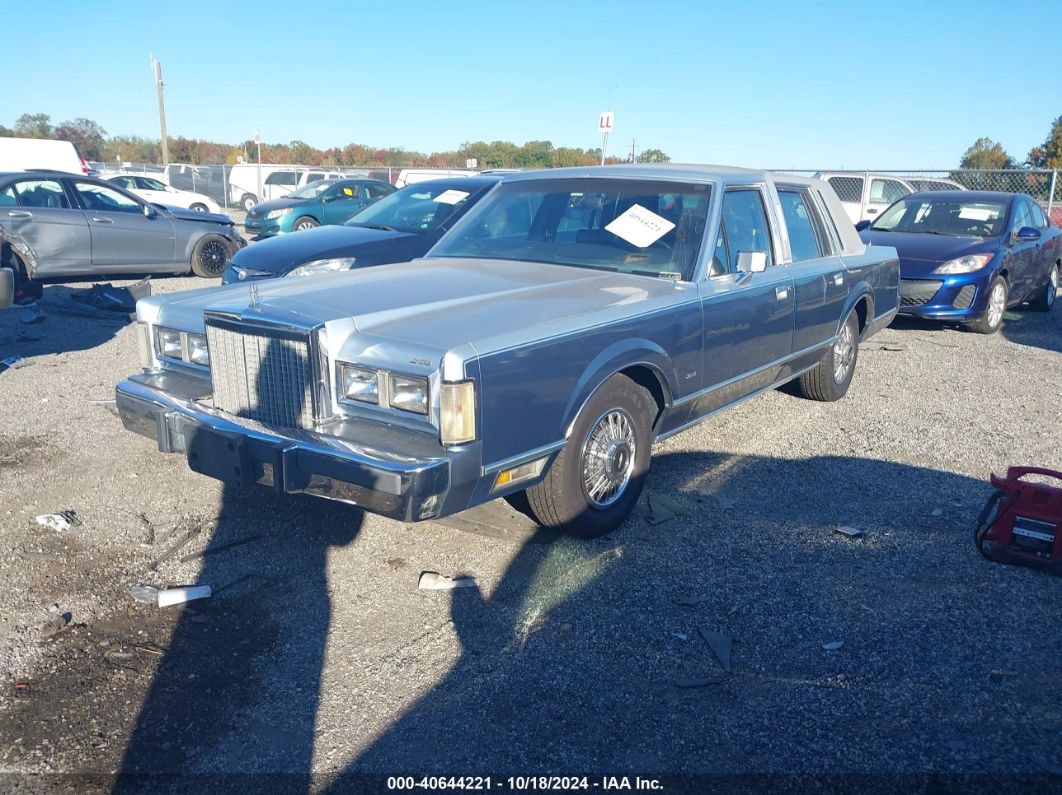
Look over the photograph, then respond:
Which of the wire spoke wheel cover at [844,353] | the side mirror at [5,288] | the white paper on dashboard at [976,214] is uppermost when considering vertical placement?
the white paper on dashboard at [976,214]

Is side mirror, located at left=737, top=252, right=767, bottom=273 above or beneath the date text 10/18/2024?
above

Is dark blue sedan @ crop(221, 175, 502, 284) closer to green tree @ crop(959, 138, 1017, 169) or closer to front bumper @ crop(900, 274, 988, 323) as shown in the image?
front bumper @ crop(900, 274, 988, 323)

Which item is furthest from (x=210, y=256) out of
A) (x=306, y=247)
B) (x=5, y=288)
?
(x=5, y=288)

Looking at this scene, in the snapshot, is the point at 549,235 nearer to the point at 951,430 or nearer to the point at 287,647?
the point at 287,647

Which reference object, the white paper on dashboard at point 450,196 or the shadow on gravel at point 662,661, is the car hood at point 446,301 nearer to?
the shadow on gravel at point 662,661

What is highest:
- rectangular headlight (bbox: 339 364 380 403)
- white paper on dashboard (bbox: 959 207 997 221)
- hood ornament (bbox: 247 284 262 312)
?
white paper on dashboard (bbox: 959 207 997 221)

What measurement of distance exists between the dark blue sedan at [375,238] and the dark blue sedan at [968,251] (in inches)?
189

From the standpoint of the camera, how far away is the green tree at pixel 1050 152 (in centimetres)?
3375

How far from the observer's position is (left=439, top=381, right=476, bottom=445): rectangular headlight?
133 inches

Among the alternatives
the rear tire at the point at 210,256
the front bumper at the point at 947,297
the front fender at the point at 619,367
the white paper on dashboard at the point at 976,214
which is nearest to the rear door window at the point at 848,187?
the white paper on dashboard at the point at 976,214

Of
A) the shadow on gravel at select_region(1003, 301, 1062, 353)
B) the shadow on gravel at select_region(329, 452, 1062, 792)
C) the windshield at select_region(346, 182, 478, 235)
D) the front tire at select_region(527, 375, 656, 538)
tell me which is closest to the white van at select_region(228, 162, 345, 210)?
the windshield at select_region(346, 182, 478, 235)

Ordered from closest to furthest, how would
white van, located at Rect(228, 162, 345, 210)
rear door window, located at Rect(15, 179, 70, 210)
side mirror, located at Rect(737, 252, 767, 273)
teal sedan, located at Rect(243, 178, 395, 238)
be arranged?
side mirror, located at Rect(737, 252, 767, 273)
rear door window, located at Rect(15, 179, 70, 210)
teal sedan, located at Rect(243, 178, 395, 238)
white van, located at Rect(228, 162, 345, 210)

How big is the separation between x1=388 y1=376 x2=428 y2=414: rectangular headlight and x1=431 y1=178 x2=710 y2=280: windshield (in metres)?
1.79

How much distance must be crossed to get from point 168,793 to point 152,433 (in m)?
2.03
